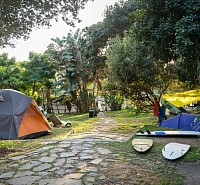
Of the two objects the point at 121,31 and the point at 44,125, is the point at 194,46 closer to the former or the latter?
the point at 44,125

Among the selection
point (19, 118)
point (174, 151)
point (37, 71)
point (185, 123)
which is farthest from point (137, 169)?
point (37, 71)

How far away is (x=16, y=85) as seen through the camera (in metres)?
21.8

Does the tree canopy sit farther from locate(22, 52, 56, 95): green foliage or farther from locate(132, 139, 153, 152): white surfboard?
locate(22, 52, 56, 95): green foliage

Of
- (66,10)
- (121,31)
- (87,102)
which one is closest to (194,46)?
(66,10)

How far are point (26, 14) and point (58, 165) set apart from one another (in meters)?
3.61

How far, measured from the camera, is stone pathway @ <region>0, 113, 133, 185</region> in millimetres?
4156

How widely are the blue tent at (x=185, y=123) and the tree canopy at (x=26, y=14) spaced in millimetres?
6090

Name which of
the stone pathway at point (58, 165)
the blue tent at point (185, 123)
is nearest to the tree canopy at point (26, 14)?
the stone pathway at point (58, 165)

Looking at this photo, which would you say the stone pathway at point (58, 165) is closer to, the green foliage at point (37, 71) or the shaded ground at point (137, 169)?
the shaded ground at point (137, 169)

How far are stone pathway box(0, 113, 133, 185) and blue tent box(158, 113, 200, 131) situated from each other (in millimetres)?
4704

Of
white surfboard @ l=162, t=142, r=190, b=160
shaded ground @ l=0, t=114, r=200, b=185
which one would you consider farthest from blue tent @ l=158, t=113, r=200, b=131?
shaded ground @ l=0, t=114, r=200, b=185

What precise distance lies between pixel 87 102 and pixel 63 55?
4.86 metres

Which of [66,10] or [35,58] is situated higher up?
[35,58]

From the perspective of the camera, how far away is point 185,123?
10156 mm
